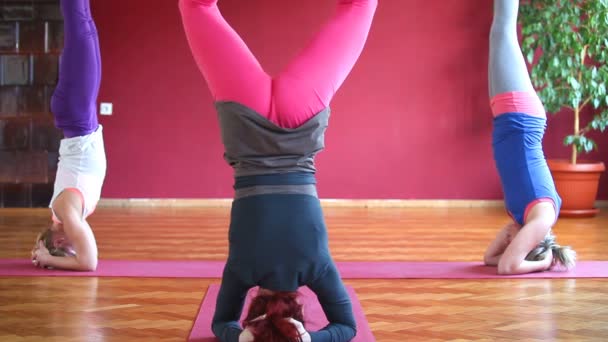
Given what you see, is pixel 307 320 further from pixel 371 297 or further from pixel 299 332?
pixel 371 297

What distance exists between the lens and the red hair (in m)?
2.20

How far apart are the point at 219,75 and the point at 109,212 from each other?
14.4ft

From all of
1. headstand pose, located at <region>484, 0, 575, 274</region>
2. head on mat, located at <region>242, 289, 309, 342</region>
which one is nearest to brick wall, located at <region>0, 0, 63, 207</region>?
Answer: headstand pose, located at <region>484, 0, 575, 274</region>

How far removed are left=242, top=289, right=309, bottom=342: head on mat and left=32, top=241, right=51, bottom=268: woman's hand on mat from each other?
1808 mm

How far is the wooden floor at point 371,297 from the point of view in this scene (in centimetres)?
274

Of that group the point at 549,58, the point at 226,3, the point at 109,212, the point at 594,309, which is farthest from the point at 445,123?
the point at 594,309

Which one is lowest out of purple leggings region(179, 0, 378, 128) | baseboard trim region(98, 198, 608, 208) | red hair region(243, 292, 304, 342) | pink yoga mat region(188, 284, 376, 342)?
baseboard trim region(98, 198, 608, 208)

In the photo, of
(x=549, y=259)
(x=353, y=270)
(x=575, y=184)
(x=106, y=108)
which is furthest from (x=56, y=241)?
(x=575, y=184)

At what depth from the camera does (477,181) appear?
7055 millimetres

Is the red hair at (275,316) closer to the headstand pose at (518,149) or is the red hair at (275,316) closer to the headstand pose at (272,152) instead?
the headstand pose at (272,152)

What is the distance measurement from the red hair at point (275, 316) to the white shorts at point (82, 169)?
1759 mm

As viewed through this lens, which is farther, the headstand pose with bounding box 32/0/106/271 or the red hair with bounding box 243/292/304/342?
the headstand pose with bounding box 32/0/106/271

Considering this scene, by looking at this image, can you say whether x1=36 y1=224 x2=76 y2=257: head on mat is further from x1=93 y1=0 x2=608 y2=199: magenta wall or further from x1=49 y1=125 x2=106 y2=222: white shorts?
x1=93 y1=0 x2=608 y2=199: magenta wall

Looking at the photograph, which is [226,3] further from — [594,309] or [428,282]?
[594,309]
